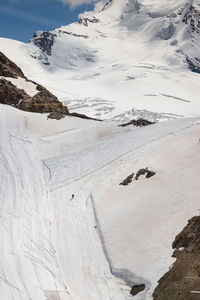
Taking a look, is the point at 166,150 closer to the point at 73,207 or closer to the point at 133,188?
the point at 133,188

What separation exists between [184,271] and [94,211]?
372 inches

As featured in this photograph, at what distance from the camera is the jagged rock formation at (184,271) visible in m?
12.5

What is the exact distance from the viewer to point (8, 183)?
84.8 feet

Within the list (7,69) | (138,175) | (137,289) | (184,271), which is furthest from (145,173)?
(7,69)

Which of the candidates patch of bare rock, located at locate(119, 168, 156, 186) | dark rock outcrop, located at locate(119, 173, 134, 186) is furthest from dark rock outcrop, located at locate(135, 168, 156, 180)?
dark rock outcrop, located at locate(119, 173, 134, 186)

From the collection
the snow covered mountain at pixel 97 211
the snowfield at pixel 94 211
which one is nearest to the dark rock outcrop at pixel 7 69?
the snow covered mountain at pixel 97 211

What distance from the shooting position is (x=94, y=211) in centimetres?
2242

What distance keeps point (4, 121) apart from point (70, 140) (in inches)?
444

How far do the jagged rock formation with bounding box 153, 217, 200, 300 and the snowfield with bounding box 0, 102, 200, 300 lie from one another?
0.58m

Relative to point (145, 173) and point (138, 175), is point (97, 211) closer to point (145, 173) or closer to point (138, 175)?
point (138, 175)

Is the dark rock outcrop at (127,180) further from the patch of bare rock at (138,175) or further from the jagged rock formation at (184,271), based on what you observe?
the jagged rock formation at (184,271)

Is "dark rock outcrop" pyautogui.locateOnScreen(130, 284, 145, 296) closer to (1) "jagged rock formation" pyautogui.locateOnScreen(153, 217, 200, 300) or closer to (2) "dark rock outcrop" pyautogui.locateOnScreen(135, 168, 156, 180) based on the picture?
(1) "jagged rock formation" pyautogui.locateOnScreen(153, 217, 200, 300)

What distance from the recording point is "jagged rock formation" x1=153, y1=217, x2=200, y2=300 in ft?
41.0

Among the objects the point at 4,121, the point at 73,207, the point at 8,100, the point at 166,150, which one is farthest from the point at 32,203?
the point at 8,100
